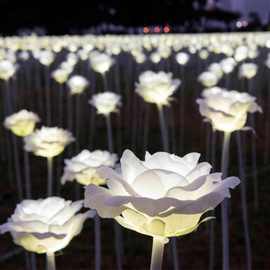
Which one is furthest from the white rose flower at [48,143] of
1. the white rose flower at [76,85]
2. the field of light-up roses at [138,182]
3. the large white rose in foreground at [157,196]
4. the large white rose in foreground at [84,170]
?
the white rose flower at [76,85]

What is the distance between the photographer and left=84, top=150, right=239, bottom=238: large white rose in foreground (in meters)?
0.90

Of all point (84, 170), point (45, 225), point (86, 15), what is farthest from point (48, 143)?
point (86, 15)

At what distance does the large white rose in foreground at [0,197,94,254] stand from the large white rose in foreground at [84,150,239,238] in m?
0.30

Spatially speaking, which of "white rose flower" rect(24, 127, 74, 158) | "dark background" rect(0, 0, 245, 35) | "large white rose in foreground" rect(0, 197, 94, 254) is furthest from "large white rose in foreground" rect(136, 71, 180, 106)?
"dark background" rect(0, 0, 245, 35)

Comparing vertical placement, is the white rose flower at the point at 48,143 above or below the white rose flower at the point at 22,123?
above

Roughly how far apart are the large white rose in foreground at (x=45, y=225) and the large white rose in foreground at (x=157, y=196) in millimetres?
300

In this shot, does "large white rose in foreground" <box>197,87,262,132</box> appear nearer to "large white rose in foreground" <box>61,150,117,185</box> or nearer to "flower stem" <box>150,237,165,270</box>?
"large white rose in foreground" <box>61,150,117,185</box>

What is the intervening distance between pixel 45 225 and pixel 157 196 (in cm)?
37

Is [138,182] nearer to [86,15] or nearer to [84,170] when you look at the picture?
[84,170]

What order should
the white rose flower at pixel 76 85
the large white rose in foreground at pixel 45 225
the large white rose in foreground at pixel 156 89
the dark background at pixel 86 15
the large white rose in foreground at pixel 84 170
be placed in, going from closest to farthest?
the large white rose in foreground at pixel 45 225
the large white rose in foreground at pixel 84 170
the large white rose in foreground at pixel 156 89
the white rose flower at pixel 76 85
the dark background at pixel 86 15

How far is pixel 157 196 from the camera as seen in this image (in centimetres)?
92

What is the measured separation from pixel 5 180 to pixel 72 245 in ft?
5.29

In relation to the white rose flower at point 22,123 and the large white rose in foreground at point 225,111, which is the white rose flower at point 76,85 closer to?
the white rose flower at point 22,123

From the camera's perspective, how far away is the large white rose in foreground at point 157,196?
0.90 metres
